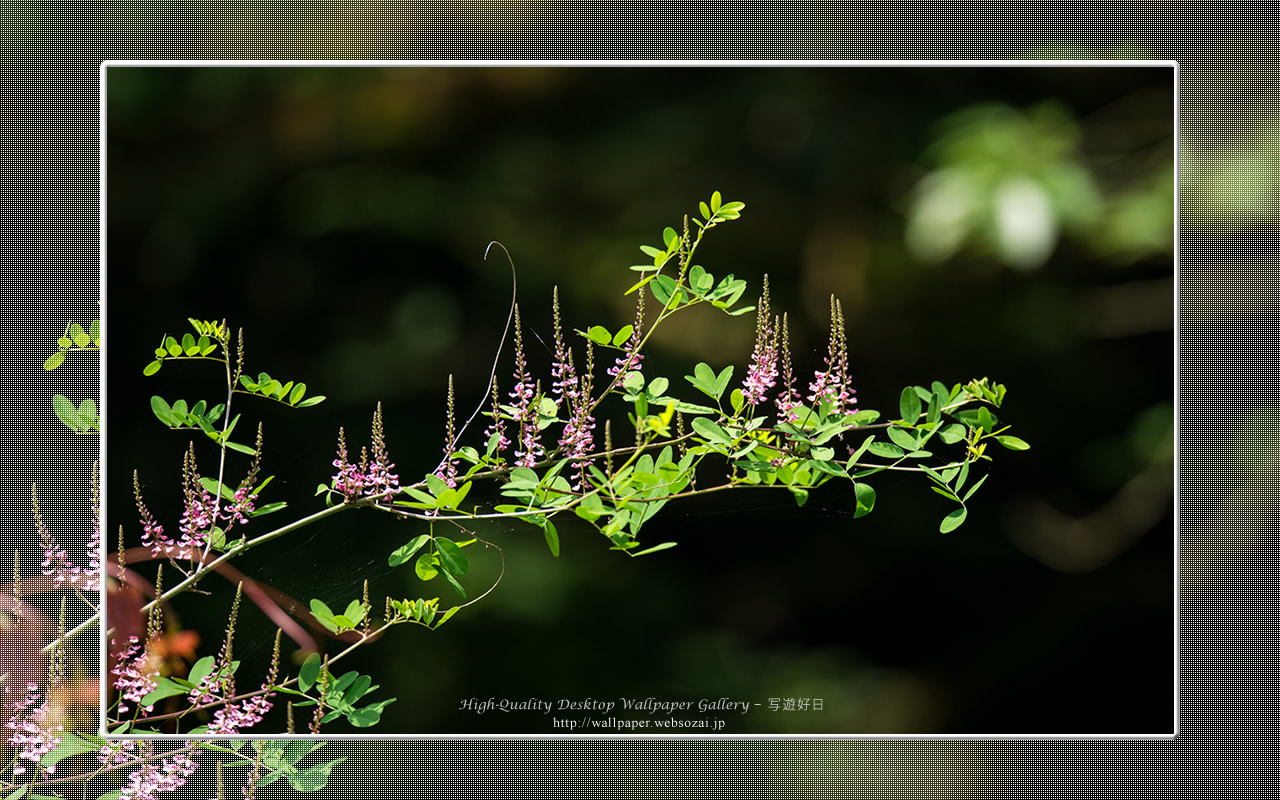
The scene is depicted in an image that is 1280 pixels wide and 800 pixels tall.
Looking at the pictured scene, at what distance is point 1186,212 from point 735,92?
0.39 m

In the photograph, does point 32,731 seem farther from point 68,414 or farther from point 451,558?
point 451,558

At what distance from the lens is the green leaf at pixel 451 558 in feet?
2.75

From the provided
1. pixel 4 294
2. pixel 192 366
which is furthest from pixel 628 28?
pixel 4 294

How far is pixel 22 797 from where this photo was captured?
2.97 feet

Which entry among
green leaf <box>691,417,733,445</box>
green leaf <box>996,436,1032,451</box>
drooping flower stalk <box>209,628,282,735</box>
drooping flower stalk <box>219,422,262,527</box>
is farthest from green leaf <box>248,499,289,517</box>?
green leaf <box>996,436,1032,451</box>

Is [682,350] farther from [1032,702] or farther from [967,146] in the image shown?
[1032,702]

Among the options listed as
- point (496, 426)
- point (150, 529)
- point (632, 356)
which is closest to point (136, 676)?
point (150, 529)

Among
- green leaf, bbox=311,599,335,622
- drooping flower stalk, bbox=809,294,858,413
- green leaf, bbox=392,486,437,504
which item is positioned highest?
drooping flower stalk, bbox=809,294,858,413

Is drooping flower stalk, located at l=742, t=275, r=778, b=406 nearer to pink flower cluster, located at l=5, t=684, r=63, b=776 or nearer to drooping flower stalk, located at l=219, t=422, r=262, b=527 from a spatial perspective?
drooping flower stalk, located at l=219, t=422, r=262, b=527

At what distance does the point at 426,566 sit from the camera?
84cm

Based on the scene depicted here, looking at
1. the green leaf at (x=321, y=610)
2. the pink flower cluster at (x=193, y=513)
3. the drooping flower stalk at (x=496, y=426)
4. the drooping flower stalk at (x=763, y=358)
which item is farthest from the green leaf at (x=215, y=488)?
the drooping flower stalk at (x=763, y=358)

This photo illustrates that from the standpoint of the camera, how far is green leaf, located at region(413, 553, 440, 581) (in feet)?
2.75

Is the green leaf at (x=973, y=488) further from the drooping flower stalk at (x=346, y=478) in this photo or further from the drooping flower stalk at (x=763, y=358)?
the drooping flower stalk at (x=346, y=478)

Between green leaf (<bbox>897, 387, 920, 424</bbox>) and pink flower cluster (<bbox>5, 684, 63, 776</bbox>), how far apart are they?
756 mm
